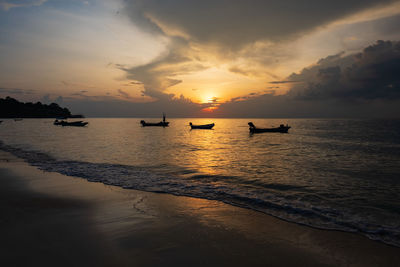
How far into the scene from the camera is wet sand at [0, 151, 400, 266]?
521cm

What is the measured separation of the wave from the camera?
777cm

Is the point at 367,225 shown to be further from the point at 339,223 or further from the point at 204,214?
the point at 204,214

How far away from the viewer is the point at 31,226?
6762mm

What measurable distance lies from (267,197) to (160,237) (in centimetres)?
642

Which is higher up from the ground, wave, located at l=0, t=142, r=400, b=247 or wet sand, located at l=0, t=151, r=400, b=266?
wet sand, located at l=0, t=151, r=400, b=266

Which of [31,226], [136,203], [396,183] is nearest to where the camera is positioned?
[31,226]

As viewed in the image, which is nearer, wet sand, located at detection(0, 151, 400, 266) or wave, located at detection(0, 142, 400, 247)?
wet sand, located at detection(0, 151, 400, 266)

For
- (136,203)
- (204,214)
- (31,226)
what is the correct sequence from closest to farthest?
(31,226) → (204,214) → (136,203)

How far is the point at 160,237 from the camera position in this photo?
245 inches

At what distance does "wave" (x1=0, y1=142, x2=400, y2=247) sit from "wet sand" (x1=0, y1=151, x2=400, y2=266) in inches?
29.4

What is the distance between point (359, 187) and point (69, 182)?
16802 mm

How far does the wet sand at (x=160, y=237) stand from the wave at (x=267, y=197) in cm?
75

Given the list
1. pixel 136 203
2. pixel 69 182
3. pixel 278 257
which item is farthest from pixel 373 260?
pixel 69 182

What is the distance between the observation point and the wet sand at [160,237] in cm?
521
